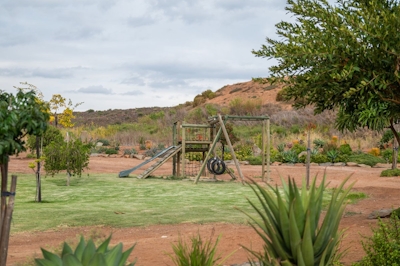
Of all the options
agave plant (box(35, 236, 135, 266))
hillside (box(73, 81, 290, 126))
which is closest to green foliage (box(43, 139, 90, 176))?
agave plant (box(35, 236, 135, 266))

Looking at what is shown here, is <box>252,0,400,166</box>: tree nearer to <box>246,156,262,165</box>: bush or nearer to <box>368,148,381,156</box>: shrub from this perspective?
<box>246,156,262,165</box>: bush

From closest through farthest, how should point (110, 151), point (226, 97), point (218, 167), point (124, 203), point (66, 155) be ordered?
1. point (124, 203)
2. point (66, 155)
3. point (218, 167)
4. point (110, 151)
5. point (226, 97)

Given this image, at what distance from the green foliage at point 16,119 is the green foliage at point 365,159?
56.6 feet

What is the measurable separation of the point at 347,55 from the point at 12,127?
14.9 ft

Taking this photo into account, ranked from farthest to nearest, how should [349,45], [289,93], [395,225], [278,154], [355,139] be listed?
[355,139] < [278,154] < [289,93] < [349,45] < [395,225]

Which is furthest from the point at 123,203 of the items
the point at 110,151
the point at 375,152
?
the point at 375,152

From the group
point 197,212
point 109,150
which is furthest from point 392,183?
point 109,150

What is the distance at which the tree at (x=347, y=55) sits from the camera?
688cm

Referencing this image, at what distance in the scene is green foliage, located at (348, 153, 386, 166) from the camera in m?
20.5

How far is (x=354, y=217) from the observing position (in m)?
9.56

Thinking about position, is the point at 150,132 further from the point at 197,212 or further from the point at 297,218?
the point at 297,218

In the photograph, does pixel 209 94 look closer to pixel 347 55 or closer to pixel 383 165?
pixel 383 165

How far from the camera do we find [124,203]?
1113 cm

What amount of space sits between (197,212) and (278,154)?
13138 millimetres
